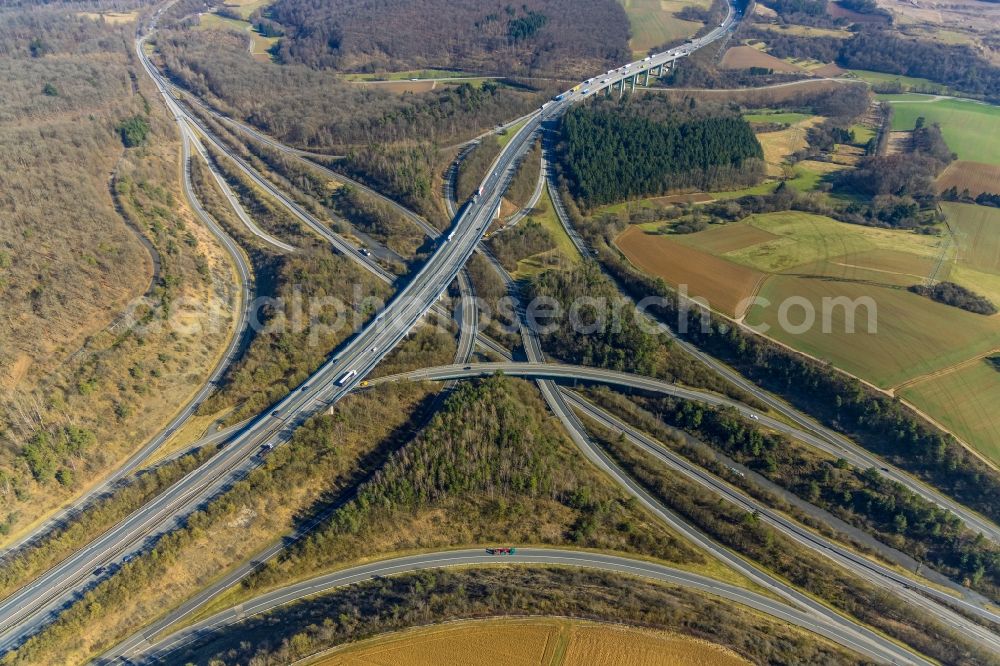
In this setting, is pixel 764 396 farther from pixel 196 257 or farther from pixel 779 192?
pixel 196 257

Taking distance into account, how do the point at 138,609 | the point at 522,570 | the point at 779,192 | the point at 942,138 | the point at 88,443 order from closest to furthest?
the point at 138,609 < the point at 522,570 < the point at 88,443 < the point at 779,192 < the point at 942,138

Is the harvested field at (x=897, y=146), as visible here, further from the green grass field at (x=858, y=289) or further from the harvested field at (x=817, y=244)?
the harvested field at (x=817, y=244)

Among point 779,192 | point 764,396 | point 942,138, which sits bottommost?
point 764,396

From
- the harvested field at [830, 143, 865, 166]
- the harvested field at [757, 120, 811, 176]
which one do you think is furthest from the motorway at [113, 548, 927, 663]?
the harvested field at [830, 143, 865, 166]

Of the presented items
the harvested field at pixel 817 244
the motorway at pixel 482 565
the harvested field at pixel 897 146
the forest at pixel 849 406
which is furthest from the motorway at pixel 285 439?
the harvested field at pixel 897 146

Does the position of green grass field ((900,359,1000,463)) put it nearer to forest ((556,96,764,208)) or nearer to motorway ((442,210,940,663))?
motorway ((442,210,940,663))

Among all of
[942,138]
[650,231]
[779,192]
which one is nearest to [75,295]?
[650,231]
